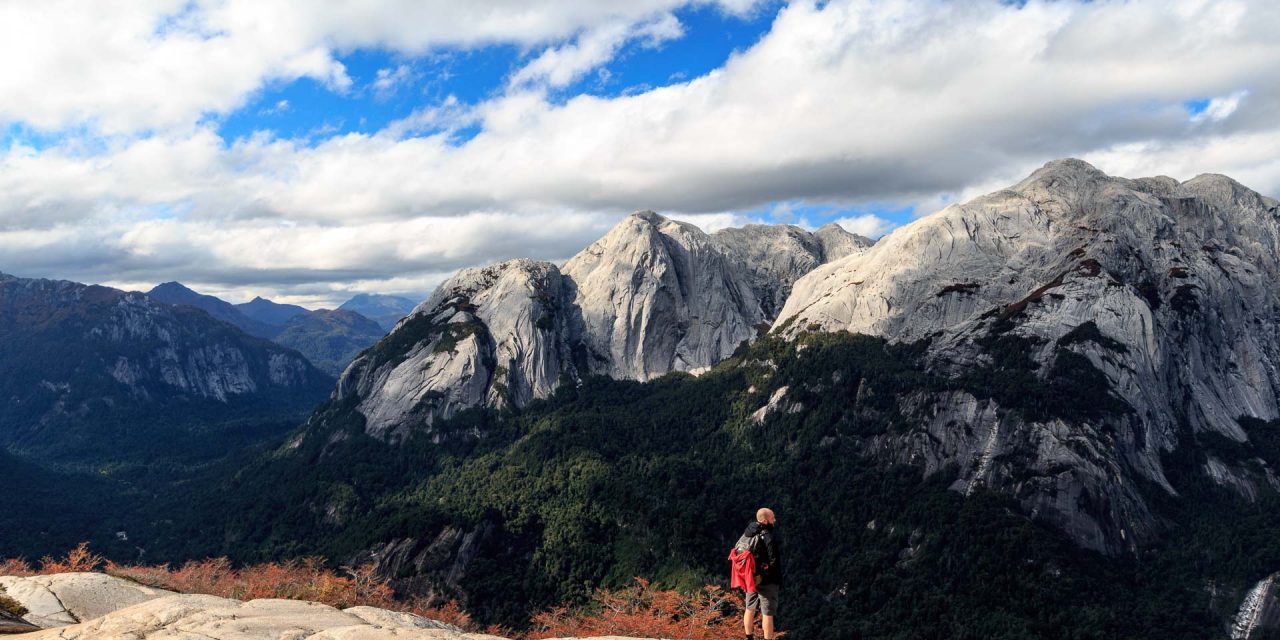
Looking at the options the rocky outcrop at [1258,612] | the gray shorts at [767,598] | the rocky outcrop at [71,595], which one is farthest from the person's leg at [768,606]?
the rocky outcrop at [1258,612]

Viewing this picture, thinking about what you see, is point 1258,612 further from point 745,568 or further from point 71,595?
point 71,595

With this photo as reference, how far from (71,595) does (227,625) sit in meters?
19.6

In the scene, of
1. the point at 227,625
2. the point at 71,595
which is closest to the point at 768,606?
the point at 227,625

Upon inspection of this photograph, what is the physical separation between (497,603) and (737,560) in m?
176

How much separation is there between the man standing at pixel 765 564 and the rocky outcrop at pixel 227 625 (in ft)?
52.2

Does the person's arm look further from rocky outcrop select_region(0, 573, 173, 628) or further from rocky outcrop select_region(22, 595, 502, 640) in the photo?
rocky outcrop select_region(0, 573, 173, 628)

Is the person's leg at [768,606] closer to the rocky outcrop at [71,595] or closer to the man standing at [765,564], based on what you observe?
the man standing at [765,564]

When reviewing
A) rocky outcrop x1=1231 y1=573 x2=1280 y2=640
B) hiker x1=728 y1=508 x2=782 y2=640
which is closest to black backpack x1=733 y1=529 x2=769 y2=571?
hiker x1=728 y1=508 x2=782 y2=640

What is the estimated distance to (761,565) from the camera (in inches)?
1293

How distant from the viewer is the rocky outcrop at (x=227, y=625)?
114ft

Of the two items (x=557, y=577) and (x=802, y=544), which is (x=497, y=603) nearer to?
(x=557, y=577)

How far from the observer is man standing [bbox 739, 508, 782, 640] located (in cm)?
3269

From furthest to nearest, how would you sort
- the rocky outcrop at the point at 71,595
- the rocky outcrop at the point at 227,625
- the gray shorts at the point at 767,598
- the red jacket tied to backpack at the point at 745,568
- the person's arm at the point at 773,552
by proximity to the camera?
1. the rocky outcrop at the point at 71,595
2. the rocky outcrop at the point at 227,625
3. the gray shorts at the point at 767,598
4. the person's arm at the point at 773,552
5. the red jacket tied to backpack at the point at 745,568

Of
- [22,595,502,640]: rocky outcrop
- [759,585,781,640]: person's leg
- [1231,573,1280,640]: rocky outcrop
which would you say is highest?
[759,585,781,640]: person's leg
